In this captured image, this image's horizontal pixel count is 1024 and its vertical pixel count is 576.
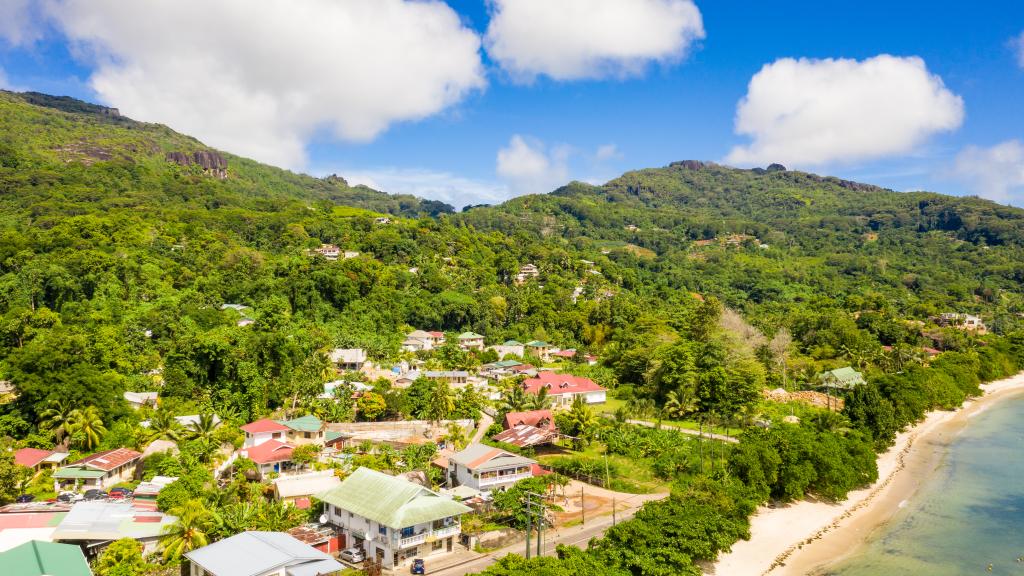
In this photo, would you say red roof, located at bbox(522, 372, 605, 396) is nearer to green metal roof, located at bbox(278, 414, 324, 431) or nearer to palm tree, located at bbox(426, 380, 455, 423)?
palm tree, located at bbox(426, 380, 455, 423)

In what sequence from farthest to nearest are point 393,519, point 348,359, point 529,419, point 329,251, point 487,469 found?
point 329,251
point 348,359
point 529,419
point 487,469
point 393,519

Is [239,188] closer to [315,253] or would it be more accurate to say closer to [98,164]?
[98,164]

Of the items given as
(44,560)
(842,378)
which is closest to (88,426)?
(44,560)

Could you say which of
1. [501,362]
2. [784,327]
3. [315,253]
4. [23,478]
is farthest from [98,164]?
[784,327]

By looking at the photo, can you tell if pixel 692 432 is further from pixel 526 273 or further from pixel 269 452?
pixel 526 273

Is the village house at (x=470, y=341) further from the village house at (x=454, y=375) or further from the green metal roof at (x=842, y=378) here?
the green metal roof at (x=842, y=378)

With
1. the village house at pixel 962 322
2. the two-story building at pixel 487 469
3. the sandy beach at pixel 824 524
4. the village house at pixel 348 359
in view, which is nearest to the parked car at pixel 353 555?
the two-story building at pixel 487 469
